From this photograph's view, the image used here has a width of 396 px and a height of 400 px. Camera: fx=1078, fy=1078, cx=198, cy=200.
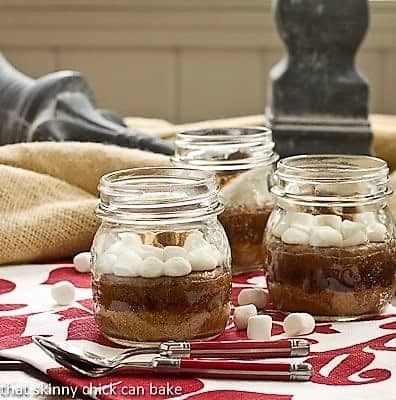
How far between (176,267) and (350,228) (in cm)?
16

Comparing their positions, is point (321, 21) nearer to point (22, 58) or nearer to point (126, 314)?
point (126, 314)

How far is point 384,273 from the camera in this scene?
875 mm

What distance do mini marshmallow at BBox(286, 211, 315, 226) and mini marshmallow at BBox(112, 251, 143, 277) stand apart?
0.51 ft

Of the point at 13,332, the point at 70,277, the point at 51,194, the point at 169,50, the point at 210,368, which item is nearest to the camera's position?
the point at 210,368

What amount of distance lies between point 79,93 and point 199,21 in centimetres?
75

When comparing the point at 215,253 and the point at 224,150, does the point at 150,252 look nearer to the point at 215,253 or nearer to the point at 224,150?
the point at 215,253

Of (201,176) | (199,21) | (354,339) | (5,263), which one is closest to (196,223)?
(201,176)

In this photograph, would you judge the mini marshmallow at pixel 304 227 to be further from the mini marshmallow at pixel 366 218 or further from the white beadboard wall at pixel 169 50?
the white beadboard wall at pixel 169 50

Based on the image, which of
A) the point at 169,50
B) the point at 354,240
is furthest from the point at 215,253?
the point at 169,50

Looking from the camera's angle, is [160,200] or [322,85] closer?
[160,200]

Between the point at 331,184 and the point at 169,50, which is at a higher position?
the point at 331,184

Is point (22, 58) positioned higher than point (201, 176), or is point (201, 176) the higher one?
point (201, 176)

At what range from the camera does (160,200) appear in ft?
2.67

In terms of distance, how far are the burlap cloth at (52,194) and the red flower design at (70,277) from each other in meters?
0.04
